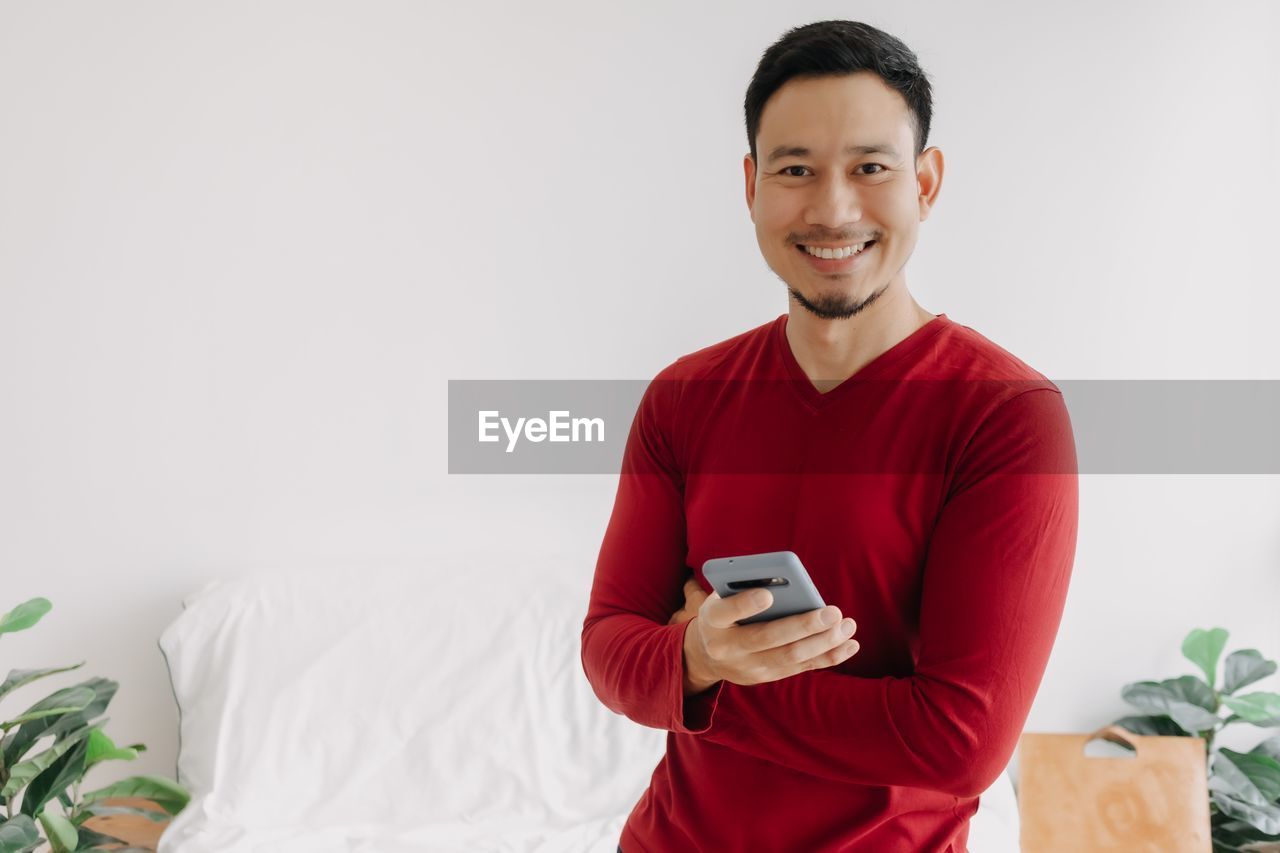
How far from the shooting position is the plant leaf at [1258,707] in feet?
6.97

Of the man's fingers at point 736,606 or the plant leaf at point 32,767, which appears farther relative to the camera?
the plant leaf at point 32,767

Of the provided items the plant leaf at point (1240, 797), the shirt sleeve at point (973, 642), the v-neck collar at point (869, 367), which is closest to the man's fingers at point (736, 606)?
the shirt sleeve at point (973, 642)

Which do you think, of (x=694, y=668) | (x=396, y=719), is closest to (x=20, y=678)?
(x=396, y=719)

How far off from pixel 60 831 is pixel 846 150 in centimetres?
180

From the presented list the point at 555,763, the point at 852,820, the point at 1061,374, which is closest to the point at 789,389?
the point at 852,820

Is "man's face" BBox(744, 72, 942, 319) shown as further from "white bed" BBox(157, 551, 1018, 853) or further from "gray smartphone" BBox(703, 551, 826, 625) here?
"white bed" BBox(157, 551, 1018, 853)

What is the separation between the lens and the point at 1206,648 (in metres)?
2.24

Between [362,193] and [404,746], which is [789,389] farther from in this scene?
[362,193]

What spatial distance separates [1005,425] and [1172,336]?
66.6 inches

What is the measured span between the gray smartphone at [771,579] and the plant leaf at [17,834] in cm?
151

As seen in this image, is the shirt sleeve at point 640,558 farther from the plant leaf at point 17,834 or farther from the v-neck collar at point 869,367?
the plant leaf at point 17,834

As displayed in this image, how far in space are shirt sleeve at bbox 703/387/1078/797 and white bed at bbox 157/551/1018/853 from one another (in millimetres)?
1065

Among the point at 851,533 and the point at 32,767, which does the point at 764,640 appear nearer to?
the point at 851,533

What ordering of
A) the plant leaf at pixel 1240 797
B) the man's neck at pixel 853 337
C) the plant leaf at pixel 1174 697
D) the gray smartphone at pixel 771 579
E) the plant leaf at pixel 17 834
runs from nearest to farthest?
the gray smartphone at pixel 771 579 < the man's neck at pixel 853 337 < the plant leaf at pixel 17 834 < the plant leaf at pixel 1240 797 < the plant leaf at pixel 1174 697
